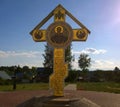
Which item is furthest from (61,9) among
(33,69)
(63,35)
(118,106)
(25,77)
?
(33,69)

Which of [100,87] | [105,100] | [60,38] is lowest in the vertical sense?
[105,100]

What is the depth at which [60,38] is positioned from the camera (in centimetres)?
1394

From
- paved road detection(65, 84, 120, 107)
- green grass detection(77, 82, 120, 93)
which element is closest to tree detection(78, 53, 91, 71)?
green grass detection(77, 82, 120, 93)

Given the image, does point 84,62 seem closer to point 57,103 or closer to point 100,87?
point 100,87

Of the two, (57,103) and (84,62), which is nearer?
(57,103)

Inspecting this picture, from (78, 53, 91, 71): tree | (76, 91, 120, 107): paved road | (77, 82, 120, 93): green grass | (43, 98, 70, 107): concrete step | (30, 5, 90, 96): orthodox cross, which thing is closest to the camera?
(43, 98, 70, 107): concrete step

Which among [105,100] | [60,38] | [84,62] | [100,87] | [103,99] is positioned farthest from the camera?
[84,62]

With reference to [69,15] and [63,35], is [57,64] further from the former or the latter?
[69,15]

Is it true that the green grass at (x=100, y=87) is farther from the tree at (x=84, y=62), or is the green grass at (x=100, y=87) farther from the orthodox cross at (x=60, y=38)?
the tree at (x=84, y=62)

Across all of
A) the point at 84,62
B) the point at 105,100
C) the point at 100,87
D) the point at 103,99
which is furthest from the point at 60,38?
the point at 84,62

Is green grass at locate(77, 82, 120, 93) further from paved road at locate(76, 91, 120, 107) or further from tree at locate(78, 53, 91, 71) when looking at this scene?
tree at locate(78, 53, 91, 71)

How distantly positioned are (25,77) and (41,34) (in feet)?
155

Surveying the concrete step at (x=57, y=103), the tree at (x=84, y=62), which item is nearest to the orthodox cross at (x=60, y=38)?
the concrete step at (x=57, y=103)

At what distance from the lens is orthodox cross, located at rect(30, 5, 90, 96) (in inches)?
542
